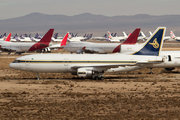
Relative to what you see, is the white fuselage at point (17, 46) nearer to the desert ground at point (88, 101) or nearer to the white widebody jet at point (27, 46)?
the white widebody jet at point (27, 46)

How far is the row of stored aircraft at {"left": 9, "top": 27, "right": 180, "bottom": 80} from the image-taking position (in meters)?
41.6

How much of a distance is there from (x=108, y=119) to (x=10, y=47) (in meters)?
88.1

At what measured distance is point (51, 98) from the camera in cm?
2894

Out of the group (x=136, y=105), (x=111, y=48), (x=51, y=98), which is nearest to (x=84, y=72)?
(x=51, y=98)

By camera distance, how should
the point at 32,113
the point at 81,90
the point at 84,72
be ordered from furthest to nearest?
the point at 84,72 < the point at 81,90 < the point at 32,113

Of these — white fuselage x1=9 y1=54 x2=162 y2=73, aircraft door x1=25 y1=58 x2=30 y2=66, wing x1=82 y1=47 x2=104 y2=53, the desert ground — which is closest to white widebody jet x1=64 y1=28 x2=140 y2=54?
wing x1=82 y1=47 x2=104 y2=53

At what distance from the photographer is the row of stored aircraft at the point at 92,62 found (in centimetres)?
4159

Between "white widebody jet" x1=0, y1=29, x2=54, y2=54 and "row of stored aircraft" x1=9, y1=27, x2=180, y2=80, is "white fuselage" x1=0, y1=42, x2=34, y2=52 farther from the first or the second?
"row of stored aircraft" x1=9, y1=27, x2=180, y2=80

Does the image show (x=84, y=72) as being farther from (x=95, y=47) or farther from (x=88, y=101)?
(x=95, y=47)

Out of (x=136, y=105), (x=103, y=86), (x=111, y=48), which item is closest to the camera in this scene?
(x=136, y=105)

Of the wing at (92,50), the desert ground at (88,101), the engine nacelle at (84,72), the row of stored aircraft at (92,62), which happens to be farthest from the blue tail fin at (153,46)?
the wing at (92,50)

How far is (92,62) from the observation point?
42.3 metres

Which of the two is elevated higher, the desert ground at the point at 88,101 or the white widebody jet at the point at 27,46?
the white widebody jet at the point at 27,46

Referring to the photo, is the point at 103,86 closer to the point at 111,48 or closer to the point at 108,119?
the point at 108,119
